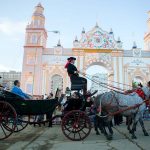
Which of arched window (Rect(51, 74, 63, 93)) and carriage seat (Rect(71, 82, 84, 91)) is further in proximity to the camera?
arched window (Rect(51, 74, 63, 93))

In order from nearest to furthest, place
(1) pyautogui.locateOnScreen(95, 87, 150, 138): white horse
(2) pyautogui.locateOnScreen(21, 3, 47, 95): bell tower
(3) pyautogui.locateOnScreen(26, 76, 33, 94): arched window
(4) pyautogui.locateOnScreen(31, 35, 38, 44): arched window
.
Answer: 1. (1) pyautogui.locateOnScreen(95, 87, 150, 138): white horse
2. (3) pyautogui.locateOnScreen(26, 76, 33, 94): arched window
3. (2) pyautogui.locateOnScreen(21, 3, 47, 95): bell tower
4. (4) pyautogui.locateOnScreen(31, 35, 38, 44): arched window

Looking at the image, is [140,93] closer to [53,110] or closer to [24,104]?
[53,110]

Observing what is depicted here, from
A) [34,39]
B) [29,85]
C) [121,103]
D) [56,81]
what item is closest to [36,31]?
[34,39]

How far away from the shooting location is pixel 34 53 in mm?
28562

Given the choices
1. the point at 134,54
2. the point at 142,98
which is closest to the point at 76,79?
the point at 142,98

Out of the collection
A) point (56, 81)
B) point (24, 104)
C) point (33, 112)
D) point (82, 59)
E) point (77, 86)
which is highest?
point (82, 59)

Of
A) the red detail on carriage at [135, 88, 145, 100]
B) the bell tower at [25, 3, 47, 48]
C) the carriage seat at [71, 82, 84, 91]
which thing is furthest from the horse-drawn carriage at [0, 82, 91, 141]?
the bell tower at [25, 3, 47, 48]

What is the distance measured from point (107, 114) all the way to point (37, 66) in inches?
923

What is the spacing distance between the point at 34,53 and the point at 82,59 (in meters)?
7.02

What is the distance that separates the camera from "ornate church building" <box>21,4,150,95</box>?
28.1 metres

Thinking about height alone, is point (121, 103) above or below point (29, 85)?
below

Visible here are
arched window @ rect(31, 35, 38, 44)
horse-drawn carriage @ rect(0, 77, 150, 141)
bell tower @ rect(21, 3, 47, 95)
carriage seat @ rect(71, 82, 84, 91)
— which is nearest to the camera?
horse-drawn carriage @ rect(0, 77, 150, 141)

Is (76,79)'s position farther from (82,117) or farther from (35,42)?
(35,42)

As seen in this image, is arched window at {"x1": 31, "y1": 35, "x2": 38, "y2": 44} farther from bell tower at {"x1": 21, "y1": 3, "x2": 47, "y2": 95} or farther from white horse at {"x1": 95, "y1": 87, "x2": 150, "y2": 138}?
white horse at {"x1": 95, "y1": 87, "x2": 150, "y2": 138}
